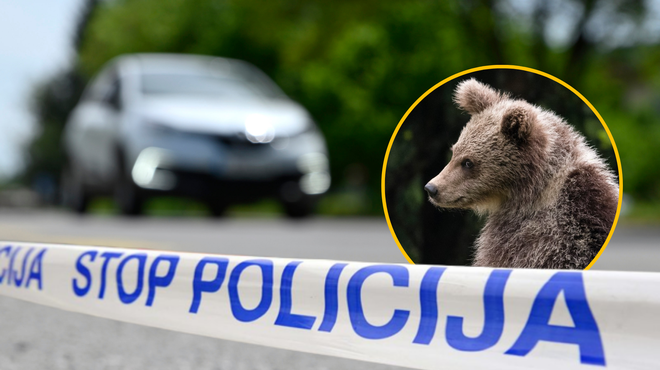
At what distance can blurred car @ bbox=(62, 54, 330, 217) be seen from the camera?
9.12m

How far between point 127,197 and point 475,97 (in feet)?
26.1

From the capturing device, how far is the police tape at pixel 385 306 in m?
1.73

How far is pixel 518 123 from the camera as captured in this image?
2064 mm

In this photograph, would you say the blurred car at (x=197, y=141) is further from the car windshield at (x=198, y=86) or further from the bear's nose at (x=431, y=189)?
the bear's nose at (x=431, y=189)

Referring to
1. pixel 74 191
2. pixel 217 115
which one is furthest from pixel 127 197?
pixel 74 191

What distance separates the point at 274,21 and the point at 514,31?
692 centimetres

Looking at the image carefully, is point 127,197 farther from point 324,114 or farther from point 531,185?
point 324,114

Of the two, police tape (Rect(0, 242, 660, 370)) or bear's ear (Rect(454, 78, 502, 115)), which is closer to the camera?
police tape (Rect(0, 242, 660, 370))

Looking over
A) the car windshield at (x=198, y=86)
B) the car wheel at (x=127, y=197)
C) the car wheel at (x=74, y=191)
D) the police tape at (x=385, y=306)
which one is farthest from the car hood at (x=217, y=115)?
the police tape at (x=385, y=306)

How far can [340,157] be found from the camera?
31.3m

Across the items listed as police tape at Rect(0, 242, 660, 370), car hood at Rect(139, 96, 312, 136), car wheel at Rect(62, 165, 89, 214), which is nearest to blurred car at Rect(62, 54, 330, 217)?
car hood at Rect(139, 96, 312, 136)

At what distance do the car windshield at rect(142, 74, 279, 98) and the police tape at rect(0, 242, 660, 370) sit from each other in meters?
7.21

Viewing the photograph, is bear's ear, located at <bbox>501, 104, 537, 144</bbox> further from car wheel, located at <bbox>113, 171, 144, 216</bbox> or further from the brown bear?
car wheel, located at <bbox>113, 171, 144, 216</bbox>

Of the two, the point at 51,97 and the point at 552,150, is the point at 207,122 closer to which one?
the point at 552,150
